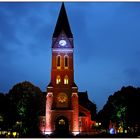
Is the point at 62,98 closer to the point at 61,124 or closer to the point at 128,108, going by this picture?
the point at 61,124

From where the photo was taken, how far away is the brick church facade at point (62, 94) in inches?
2795

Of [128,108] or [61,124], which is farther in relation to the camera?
[61,124]

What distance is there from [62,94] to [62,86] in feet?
5.71

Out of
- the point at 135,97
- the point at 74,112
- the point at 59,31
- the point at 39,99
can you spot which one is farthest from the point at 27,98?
the point at 135,97

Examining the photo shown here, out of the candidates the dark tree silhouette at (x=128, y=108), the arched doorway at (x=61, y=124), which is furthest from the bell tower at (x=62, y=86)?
the dark tree silhouette at (x=128, y=108)

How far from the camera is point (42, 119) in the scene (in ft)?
245

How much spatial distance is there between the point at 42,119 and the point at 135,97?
21.7 metres

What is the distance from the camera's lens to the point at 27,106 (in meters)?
70.1

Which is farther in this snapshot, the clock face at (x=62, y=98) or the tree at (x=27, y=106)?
the clock face at (x=62, y=98)

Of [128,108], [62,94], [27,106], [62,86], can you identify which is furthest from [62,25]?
[128,108]

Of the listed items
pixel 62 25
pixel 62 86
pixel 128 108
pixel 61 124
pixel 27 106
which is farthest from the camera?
pixel 62 25

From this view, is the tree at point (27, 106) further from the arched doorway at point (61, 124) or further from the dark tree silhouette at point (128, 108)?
the dark tree silhouette at point (128, 108)

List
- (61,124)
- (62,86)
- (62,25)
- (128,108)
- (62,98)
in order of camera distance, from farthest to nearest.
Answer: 1. (62,25)
2. (62,86)
3. (62,98)
4. (61,124)
5. (128,108)

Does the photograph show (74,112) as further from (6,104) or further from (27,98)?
(6,104)
